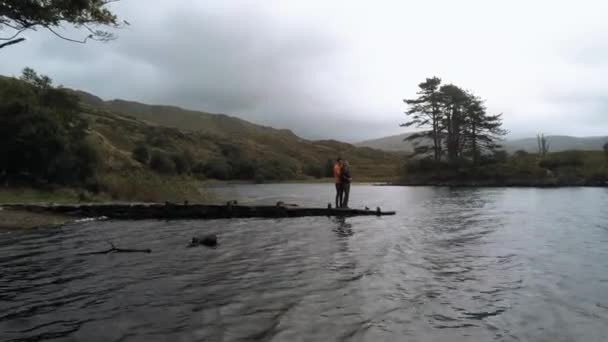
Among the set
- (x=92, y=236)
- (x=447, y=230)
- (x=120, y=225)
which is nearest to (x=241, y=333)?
(x=92, y=236)

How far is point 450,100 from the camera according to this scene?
87.9 m

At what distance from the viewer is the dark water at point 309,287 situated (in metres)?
8.45

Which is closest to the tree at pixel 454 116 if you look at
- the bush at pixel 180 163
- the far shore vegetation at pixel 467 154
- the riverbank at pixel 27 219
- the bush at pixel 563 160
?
the far shore vegetation at pixel 467 154

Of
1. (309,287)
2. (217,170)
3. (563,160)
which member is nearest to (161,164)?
(217,170)

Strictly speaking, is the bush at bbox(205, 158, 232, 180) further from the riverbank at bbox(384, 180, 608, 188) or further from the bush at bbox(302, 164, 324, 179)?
the riverbank at bbox(384, 180, 608, 188)

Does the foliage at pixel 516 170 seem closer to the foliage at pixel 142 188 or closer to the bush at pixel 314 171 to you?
the bush at pixel 314 171

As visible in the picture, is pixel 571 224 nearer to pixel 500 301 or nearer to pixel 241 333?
pixel 500 301

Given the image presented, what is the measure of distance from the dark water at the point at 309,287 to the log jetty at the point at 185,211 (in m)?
7.62

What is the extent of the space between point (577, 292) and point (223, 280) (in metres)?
9.55

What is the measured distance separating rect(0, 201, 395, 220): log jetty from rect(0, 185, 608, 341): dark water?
762 cm

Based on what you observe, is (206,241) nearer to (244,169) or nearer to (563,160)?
(563,160)

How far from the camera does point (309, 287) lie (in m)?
11.5

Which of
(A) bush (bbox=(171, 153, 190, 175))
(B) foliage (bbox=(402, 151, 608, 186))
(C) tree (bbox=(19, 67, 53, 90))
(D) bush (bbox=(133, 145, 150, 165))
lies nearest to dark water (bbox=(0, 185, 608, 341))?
(C) tree (bbox=(19, 67, 53, 90))

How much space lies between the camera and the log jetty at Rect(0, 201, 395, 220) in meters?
29.1
